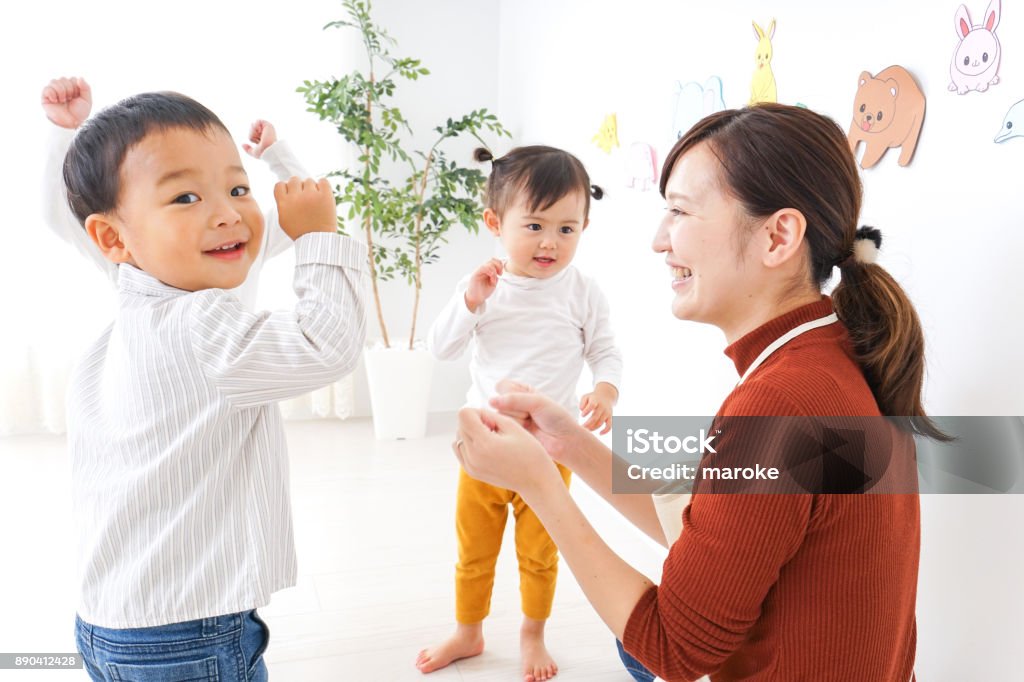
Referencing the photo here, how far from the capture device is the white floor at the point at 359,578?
1.91 meters

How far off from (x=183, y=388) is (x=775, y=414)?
0.78m

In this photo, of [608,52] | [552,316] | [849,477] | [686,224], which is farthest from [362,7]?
[849,477]

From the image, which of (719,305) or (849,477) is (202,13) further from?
(849,477)

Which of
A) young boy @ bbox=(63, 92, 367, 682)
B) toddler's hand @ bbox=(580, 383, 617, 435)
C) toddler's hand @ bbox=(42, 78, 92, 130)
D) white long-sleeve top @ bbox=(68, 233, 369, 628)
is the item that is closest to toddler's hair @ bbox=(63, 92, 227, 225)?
young boy @ bbox=(63, 92, 367, 682)

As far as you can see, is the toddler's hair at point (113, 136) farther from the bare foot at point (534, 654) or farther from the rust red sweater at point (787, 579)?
the bare foot at point (534, 654)

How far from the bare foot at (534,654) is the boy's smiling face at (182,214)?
1.21 metres

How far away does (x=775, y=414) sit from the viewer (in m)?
0.91

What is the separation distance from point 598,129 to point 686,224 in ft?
6.11

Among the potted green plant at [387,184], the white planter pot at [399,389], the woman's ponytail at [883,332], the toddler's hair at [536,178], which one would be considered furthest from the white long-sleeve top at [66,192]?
the white planter pot at [399,389]

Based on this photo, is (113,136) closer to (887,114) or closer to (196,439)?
(196,439)

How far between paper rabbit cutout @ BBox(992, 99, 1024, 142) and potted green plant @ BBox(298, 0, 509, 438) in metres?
2.53

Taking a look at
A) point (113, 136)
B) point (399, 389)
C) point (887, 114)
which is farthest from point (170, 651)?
point (399, 389)

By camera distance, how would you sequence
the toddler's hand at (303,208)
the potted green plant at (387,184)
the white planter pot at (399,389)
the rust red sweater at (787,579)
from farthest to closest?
the white planter pot at (399,389)
the potted green plant at (387,184)
the toddler's hand at (303,208)
the rust red sweater at (787,579)

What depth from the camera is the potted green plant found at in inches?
137
